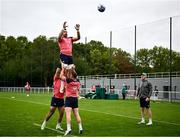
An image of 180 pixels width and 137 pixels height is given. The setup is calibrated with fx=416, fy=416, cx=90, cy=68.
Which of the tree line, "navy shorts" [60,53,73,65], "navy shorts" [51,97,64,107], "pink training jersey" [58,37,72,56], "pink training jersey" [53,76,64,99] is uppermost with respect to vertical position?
the tree line

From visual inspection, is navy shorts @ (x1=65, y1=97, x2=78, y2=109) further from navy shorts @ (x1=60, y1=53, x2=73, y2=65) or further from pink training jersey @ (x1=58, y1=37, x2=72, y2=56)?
pink training jersey @ (x1=58, y1=37, x2=72, y2=56)

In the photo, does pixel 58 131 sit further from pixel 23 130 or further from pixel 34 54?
pixel 34 54

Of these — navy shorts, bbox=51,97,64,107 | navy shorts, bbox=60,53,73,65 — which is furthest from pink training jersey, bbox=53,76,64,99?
navy shorts, bbox=60,53,73,65

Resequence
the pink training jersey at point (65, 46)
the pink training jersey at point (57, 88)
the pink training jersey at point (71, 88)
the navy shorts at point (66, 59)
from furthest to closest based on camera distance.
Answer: the pink training jersey at point (57, 88) < the pink training jersey at point (65, 46) < the navy shorts at point (66, 59) < the pink training jersey at point (71, 88)

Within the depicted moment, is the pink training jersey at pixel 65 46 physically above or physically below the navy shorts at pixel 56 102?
above

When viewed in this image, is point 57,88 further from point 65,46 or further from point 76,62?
point 76,62

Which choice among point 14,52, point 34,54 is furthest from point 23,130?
point 14,52

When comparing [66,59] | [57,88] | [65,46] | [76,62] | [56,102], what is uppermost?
[76,62]

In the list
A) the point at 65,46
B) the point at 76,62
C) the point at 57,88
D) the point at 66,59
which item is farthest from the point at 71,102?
the point at 76,62

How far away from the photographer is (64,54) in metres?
12.7

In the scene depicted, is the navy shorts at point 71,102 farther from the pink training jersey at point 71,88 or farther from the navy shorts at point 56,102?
the navy shorts at point 56,102

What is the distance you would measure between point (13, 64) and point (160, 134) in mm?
78581

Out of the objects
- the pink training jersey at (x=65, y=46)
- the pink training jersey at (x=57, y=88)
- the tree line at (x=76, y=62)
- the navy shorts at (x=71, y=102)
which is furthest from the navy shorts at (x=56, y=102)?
the tree line at (x=76, y=62)

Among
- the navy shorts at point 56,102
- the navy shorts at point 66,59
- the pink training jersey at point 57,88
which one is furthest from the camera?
the navy shorts at point 56,102
